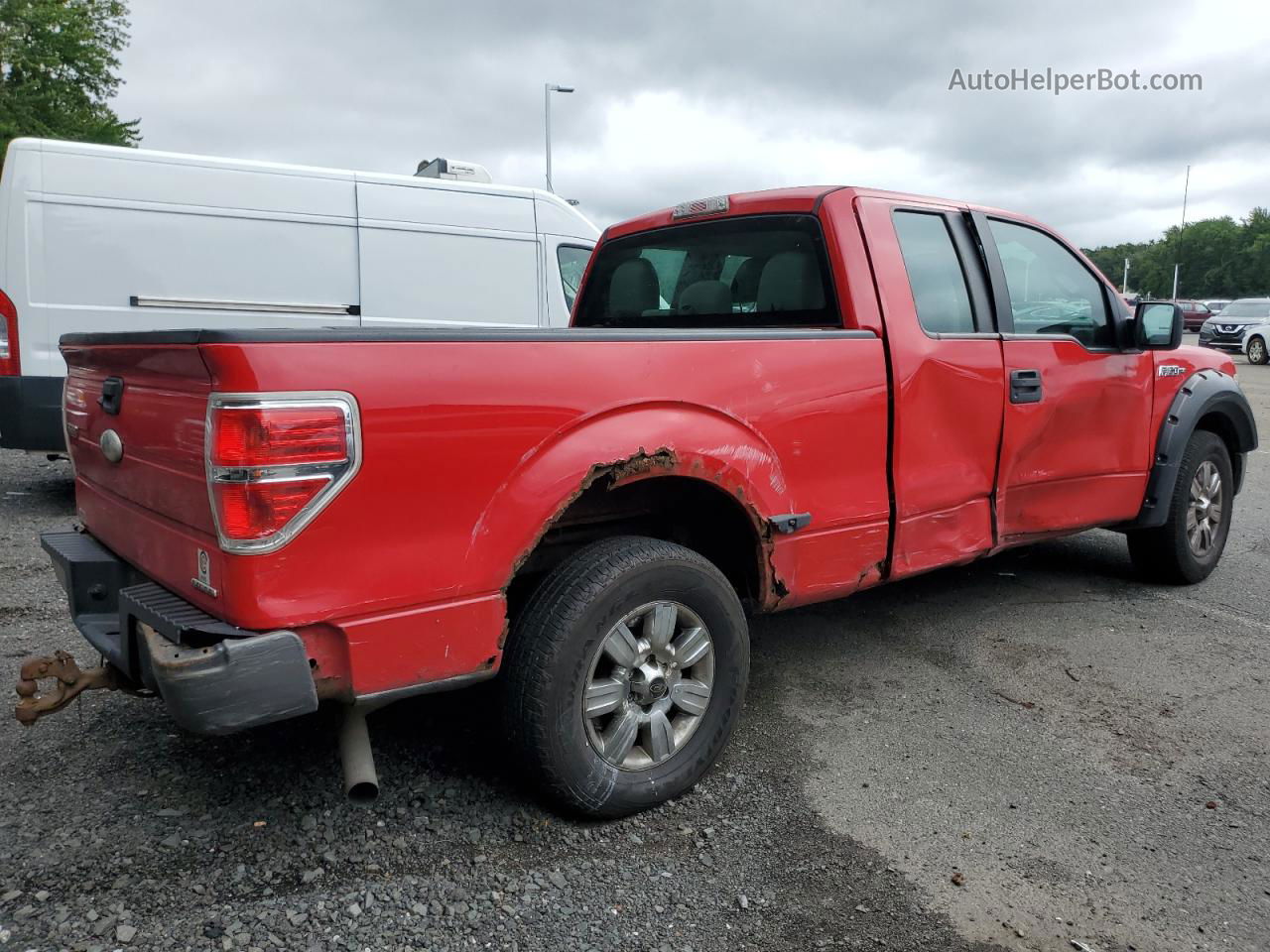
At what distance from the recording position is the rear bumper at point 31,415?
655 cm

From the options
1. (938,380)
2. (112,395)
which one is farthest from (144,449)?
(938,380)

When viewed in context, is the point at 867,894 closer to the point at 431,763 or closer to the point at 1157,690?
the point at 431,763

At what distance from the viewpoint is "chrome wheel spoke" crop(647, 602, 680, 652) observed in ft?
9.34

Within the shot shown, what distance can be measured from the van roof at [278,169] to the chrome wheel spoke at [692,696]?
5.70 meters

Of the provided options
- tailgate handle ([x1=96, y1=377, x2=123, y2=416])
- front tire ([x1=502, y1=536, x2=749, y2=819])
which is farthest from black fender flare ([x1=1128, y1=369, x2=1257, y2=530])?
tailgate handle ([x1=96, y1=377, x2=123, y2=416])

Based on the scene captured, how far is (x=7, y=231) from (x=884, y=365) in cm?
597

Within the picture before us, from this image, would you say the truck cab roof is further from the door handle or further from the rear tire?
the rear tire

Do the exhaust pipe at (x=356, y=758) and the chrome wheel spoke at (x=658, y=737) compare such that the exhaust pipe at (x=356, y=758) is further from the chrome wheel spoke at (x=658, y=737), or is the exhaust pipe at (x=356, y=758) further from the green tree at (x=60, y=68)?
the green tree at (x=60, y=68)

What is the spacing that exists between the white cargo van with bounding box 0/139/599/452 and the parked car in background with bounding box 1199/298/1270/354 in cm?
2258

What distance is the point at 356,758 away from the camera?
2.55 metres

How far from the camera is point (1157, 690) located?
12.7 ft

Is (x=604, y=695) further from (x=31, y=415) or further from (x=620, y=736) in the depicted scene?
(x=31, y=415)

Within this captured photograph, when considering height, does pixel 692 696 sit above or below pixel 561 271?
below

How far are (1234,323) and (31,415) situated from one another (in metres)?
26.9
